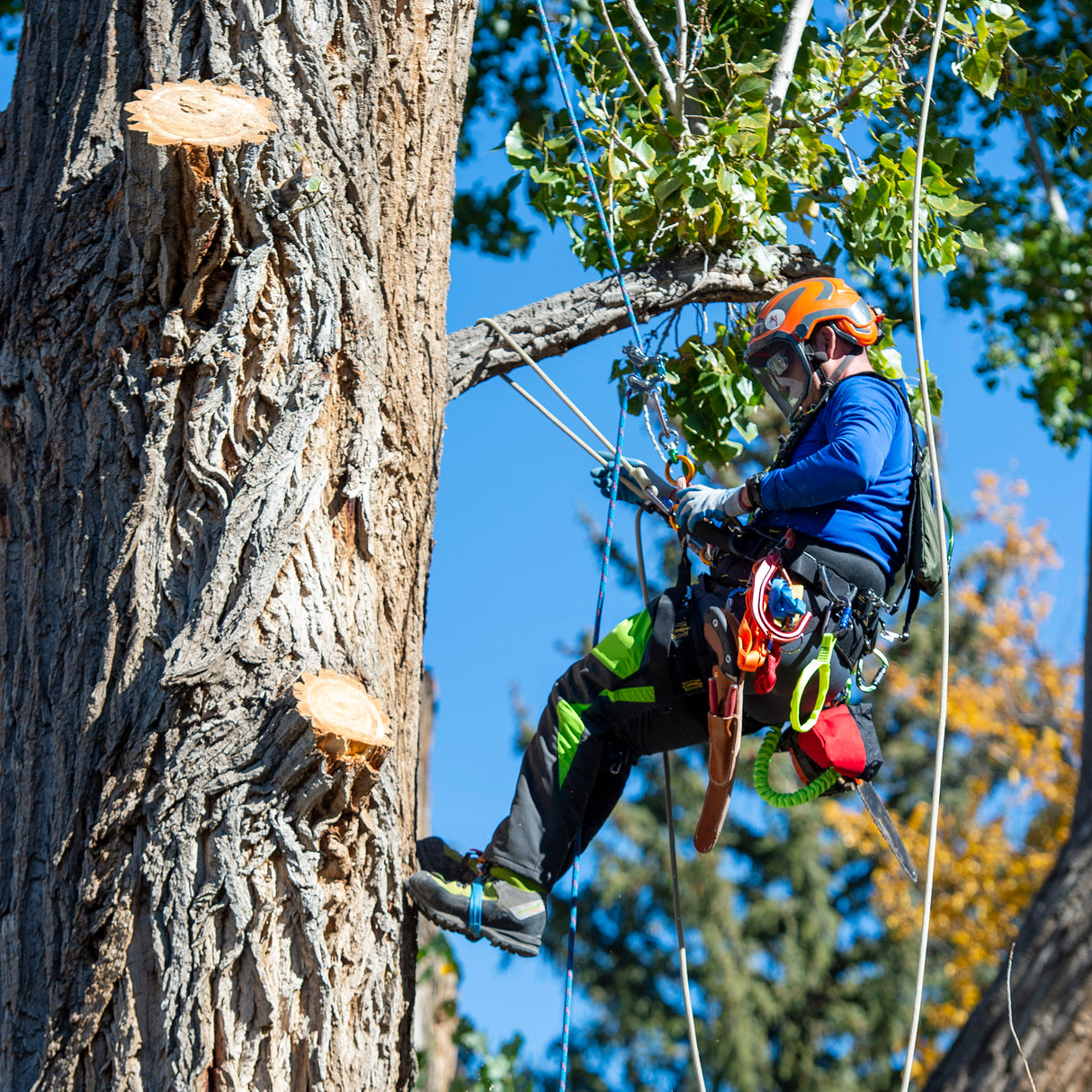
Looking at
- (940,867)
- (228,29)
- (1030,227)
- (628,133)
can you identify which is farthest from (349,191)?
(940,867)

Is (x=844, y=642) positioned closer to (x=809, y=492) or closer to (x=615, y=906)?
(x=809, y=492)

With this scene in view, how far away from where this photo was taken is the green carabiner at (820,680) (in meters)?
2.91

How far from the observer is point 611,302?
12.4ft

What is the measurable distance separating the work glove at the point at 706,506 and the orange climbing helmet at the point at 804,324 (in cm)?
37

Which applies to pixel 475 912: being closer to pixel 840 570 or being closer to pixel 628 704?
pixel 628 704

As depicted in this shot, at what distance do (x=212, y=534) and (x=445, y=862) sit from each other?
3.23 ft

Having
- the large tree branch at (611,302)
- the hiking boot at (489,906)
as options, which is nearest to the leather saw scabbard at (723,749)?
the hiking boot at (489,906)

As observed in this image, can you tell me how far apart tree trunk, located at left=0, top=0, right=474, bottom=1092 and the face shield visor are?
916mm

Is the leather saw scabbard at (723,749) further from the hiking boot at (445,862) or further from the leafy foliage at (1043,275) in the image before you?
the leafy foliage at (1043,275)

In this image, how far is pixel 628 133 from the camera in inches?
154

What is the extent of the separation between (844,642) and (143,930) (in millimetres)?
1781

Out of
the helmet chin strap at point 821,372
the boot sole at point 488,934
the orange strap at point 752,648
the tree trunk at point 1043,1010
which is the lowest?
the boot sole at point 488,934

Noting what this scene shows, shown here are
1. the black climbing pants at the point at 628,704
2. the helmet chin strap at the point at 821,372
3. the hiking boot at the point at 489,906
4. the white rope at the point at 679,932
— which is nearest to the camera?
the hiking boot at the point at 489,906

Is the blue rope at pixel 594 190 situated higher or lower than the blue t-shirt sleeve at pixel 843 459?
higher
